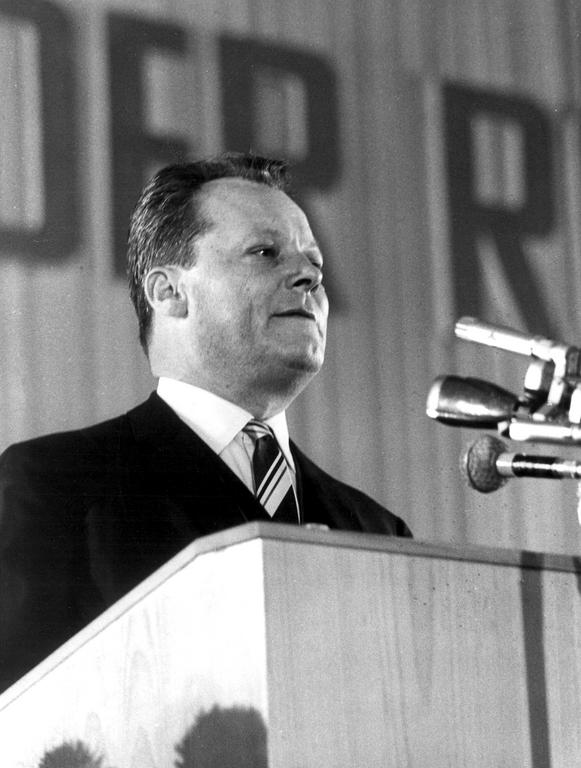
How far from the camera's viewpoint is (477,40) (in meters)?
3.35

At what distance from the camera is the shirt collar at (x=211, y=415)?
224 cm

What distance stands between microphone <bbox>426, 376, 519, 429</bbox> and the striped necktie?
Answer: 0.94m

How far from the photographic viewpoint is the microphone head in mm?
1255

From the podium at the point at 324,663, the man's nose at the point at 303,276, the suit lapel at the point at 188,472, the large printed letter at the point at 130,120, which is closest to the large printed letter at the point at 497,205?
the large printed letter at the point at 130,120

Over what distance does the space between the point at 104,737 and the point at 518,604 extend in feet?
1.36

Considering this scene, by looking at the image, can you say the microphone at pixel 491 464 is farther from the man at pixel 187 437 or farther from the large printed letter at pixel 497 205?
the large printed letter at pixel 497 205

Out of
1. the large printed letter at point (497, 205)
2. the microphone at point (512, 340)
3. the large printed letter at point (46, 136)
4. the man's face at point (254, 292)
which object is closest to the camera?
the microphone at point (512, 340)

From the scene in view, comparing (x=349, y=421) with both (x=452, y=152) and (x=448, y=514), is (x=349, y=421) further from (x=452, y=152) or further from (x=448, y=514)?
(x=452, y=152)

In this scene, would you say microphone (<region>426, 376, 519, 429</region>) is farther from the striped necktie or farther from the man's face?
the man's face

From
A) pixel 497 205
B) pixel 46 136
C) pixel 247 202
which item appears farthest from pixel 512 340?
pixel 497 205

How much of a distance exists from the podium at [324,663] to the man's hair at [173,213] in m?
1.12

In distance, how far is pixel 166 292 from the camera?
8.00 feet

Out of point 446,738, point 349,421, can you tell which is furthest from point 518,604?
point 349,421

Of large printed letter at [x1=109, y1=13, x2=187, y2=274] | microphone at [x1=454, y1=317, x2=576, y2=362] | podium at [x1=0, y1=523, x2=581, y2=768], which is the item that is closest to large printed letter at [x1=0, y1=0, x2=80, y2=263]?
large printed letter at [x1=109, y1=13, x2=187, y2=274]
